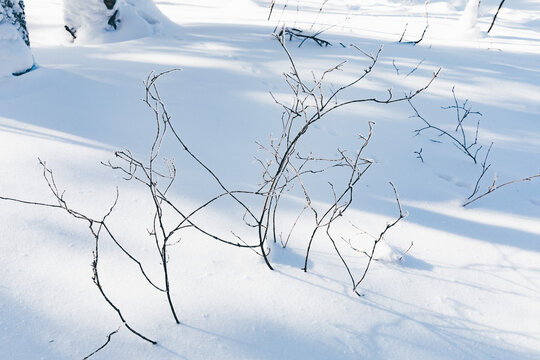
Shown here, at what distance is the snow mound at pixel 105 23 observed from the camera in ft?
14.6

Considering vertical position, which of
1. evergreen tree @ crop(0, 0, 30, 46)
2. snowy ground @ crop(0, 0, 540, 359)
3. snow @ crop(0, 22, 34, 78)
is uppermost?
evergreen tree @ crop(0, 0, 30, 46)

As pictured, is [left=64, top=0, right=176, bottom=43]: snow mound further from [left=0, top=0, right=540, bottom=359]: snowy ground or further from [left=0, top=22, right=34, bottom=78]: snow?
[left=0, top=22, right=34, bottom=78]: snow

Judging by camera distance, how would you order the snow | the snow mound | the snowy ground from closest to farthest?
1. the snowy ground
2. the snow
3. the snow mound

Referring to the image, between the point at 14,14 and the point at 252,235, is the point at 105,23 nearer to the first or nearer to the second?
the point at 14,14

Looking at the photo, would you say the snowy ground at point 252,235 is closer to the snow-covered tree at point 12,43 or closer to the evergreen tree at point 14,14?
the snow-covered tree at point 12,43

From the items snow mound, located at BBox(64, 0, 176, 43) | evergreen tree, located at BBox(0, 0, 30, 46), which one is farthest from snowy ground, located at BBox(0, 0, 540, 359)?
snow mound, located at BBox(64, 0, 176, 43)

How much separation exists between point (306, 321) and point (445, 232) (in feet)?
3.09

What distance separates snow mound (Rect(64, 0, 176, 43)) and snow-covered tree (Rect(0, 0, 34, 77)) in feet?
5.19

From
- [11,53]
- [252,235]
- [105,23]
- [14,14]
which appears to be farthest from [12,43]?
[252,235]

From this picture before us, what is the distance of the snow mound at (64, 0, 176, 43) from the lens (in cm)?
446

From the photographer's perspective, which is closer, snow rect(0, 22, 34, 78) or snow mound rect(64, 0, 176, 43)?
snow rect(0, 22, 34, 78)

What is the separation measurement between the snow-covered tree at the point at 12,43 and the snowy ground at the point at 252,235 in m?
0.11

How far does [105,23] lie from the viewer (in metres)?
4.50

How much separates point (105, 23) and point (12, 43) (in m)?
1.84
